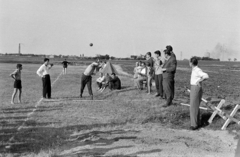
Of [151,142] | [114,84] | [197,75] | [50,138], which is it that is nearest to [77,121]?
[50,138]

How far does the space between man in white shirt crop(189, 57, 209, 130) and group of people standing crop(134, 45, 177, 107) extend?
1532 mm

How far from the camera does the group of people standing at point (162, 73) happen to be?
9.12 metres

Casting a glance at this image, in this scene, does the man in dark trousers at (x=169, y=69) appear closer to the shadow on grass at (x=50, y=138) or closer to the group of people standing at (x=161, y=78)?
the group of people standing at (x=161, y=78)

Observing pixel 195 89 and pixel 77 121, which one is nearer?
pixel 195 89

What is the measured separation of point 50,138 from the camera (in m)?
6.52

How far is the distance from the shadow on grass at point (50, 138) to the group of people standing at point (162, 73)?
9.47 ft

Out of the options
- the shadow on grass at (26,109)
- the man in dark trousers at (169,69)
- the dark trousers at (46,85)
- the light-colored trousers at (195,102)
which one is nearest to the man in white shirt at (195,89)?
the light-colored trousers at (195,102)

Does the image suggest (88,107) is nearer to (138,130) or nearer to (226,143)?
(138,130)

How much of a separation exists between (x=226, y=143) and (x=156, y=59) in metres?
5.51

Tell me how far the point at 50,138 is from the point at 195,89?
3901 mm

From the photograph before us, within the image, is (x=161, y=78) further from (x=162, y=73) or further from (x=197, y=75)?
(x=197, y=75)

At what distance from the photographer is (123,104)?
1112cm

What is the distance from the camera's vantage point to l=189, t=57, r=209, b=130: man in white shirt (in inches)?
291

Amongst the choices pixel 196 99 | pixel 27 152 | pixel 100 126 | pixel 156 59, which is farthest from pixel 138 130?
pixel 156 59
